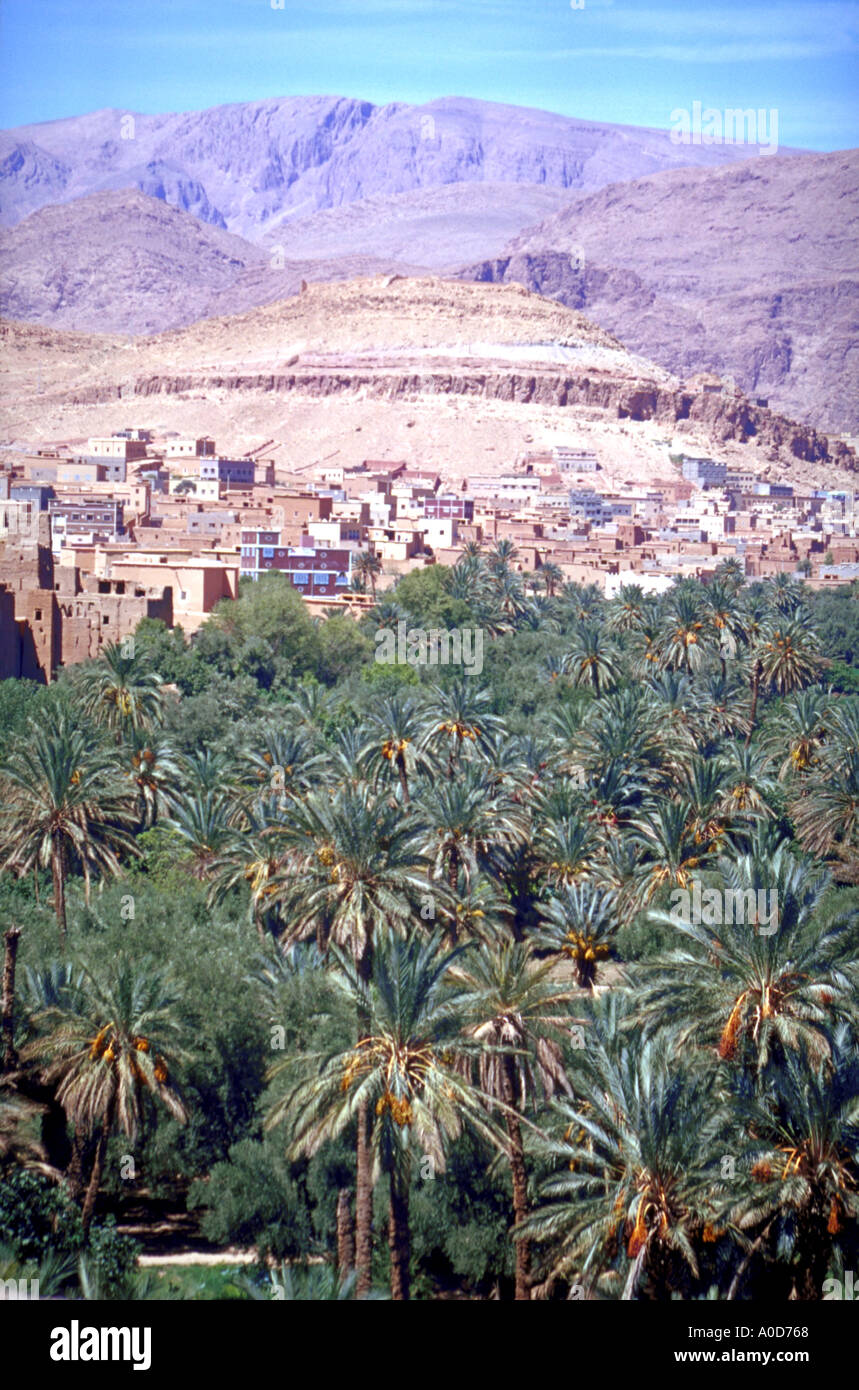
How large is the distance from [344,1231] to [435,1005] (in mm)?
2784

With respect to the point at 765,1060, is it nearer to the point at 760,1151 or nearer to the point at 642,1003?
the point at 760,1151

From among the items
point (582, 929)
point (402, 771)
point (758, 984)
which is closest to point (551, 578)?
point (402, 771)

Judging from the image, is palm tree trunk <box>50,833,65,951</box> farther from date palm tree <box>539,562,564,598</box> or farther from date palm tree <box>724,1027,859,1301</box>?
date palm tree <box>539,562,564,598</box>

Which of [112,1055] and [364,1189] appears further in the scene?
[112,1055]

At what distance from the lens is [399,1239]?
13.6 m

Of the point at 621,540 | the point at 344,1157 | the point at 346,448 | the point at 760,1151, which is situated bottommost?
the point at 344,1157

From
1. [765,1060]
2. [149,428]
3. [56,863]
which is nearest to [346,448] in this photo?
[149,428]

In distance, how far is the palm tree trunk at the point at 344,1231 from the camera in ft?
47.2

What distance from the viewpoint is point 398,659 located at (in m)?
45.3

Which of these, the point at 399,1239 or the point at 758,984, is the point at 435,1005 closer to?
the point at 399,1239

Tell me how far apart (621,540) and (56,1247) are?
219ft

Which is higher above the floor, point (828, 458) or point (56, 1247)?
point (828, 458)

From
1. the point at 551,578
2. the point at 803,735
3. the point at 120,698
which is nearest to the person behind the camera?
the point at 120,698
